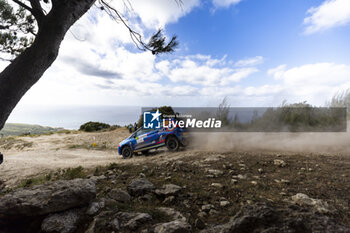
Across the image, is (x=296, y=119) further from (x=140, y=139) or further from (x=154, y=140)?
(x=140, y=139)

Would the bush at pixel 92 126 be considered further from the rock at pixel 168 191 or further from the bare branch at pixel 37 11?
the rock at pixel 168 191

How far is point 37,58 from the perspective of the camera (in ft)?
10.2

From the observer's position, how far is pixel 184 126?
360 inches

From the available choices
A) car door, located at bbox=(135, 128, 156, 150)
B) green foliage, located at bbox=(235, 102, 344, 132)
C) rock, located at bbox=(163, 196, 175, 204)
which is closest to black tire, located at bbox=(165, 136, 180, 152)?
car door, located at bbox=(135, 128, 156, 150)

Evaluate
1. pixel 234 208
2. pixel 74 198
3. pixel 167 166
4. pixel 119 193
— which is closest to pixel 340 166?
pixel 234 208

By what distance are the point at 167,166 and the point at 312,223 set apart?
13.1ft

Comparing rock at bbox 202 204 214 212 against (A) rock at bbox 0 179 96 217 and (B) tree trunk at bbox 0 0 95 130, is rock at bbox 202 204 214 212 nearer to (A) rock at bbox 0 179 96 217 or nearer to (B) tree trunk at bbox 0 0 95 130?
(A) rock at bbox 0 179 96 217

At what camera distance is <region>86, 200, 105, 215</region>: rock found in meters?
2.68

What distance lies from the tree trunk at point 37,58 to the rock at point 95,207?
2.12 m

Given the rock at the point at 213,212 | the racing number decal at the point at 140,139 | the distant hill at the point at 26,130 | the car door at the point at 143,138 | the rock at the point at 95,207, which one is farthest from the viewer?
the distant hill at the point at 26,130

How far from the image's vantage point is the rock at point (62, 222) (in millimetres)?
2389

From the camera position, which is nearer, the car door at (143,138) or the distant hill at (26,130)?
the car door at (143,138)

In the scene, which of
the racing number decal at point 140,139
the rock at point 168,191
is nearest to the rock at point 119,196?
the rock at point 168,191

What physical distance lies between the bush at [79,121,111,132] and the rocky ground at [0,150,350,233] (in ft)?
80.5
